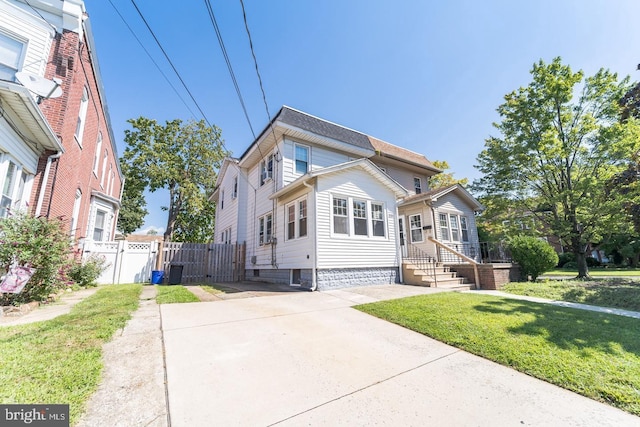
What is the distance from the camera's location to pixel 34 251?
16.9 ft

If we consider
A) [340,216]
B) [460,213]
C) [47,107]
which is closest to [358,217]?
[340,216]

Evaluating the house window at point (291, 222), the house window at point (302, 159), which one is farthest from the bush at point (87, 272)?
the house window at point (302, 159)

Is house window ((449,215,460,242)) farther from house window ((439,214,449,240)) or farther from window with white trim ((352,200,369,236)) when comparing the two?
window with white trim ((352,200,369,236))

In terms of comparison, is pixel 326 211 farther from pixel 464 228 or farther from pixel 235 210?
pixel 464 228

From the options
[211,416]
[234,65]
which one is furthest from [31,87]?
[211,416]

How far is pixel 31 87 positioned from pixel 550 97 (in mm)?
19751

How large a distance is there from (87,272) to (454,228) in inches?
645

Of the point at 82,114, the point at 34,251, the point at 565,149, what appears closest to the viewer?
the point at 34,251

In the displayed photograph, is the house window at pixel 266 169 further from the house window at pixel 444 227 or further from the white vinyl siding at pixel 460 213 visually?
the house window at pixel 444 227

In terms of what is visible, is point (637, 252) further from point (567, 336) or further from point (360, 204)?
point (567, 336)

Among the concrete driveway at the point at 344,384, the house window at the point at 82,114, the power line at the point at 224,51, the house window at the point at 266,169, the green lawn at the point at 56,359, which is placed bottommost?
the concrete driveway at the point at 344,384

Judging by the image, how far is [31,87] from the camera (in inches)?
241

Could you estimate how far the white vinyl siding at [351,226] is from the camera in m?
9.01

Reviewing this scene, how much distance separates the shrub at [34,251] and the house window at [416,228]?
43.4 feet
